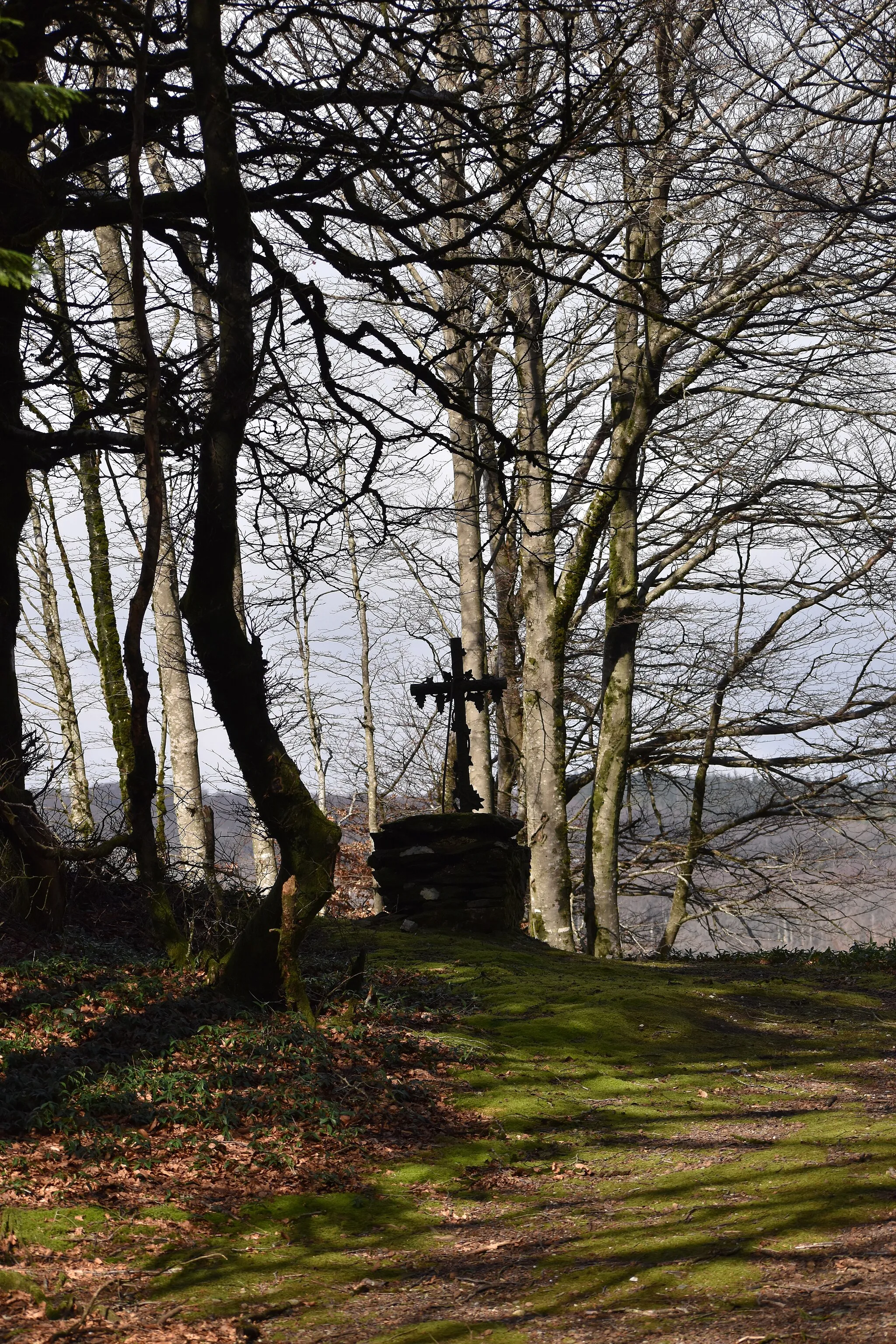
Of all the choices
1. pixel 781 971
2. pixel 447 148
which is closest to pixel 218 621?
pixel 447 148

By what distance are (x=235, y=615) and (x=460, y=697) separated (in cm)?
608

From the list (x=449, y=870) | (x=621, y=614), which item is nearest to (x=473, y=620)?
(x=621, y=614)

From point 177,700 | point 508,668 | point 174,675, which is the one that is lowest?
point 177,700

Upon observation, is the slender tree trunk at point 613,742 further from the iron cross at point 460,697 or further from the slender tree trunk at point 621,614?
the iron cross at point 460,697

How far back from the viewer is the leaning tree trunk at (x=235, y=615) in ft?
19.4

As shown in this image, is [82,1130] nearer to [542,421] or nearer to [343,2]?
[343,2]

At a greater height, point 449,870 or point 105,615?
point 105,615

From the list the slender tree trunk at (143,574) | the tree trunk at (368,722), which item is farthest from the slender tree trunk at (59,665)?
the slender tree trunk at (143,574)

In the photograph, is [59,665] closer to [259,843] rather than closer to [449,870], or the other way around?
[259,843]

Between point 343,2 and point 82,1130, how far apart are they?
656 centimetres

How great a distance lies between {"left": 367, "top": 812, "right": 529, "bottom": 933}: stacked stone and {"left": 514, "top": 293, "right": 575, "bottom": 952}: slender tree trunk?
1529mm

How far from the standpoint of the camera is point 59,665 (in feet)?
57.2

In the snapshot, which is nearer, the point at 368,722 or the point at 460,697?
the point at 460,697

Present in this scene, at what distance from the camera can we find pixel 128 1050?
5.52 m
